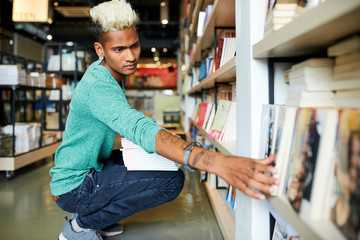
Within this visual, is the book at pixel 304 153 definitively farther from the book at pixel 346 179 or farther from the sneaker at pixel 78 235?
the sneaker at pixel 78 235

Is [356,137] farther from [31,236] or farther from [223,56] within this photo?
[31,236]

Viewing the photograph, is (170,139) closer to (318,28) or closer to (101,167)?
(318,28)

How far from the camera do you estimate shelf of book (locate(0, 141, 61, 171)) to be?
3109 millimetres

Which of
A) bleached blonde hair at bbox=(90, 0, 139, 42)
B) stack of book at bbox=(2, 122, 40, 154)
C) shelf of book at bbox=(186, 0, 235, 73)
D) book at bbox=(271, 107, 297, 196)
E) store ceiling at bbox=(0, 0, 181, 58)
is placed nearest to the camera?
book at bbox=(271, 107, 297, 196)

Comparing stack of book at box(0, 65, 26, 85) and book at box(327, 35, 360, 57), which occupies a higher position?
stack of book at box(0, 65, 26, 85)

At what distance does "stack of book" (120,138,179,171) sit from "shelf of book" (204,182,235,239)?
474 millimetres

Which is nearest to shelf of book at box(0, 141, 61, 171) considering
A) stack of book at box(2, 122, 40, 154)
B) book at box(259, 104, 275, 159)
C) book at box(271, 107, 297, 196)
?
stack of book at box(2, 122, 40, 154)

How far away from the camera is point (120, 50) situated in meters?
1.39

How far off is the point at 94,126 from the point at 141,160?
290 mm

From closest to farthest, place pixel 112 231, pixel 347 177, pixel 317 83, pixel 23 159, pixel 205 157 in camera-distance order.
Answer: pixel 347 177, pixel 317 83, pixel 205 157, pixel 112 231, pixel 23 159

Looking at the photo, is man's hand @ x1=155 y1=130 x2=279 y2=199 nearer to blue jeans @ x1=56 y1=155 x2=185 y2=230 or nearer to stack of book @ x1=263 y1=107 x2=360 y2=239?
stack of book @ x1=263 y1=107 x2=360 y2=239

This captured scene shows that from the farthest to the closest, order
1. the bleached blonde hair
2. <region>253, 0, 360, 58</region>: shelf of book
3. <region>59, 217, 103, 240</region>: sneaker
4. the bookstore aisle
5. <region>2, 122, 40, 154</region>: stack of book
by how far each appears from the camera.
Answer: <region>2, 122, 40, 154</region>: stack of book → the bookstore aisle → <region>59, 217, 103, 240</region>: sneaker → the bleached blonde hair → <region>253, 0, 360, 58</region>: shelf of book

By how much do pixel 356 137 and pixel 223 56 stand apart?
1.46 m

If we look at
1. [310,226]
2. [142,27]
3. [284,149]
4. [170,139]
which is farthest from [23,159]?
[142,27]
